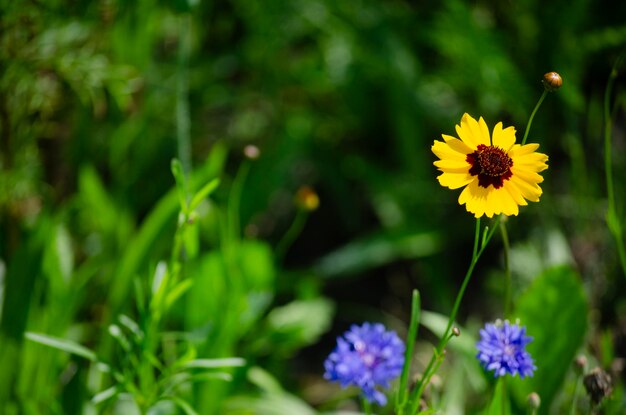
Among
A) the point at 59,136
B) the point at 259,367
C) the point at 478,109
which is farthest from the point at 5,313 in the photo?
the point at 478,109

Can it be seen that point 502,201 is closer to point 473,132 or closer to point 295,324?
point 473,132

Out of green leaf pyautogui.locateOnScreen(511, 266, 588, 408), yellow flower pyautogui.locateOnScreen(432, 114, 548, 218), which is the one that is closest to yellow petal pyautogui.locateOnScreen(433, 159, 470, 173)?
yellow flower pyautogui.locateOnScreen(432, 114, 548, 218)

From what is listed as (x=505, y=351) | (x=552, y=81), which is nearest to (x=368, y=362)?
(x=505, y=351)

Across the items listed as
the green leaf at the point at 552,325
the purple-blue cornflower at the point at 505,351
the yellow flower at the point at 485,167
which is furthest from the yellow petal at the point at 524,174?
the green leaf at the point at 552,325

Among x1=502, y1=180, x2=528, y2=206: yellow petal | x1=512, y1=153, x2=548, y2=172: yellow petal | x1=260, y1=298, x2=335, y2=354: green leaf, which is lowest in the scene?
x1=260, y1=298, x2=335, y2=354: green leaf

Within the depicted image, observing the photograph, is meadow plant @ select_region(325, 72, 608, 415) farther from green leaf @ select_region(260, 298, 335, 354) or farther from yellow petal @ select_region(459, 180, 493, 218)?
green leaf @ select_region(260, 298, 335, 354)

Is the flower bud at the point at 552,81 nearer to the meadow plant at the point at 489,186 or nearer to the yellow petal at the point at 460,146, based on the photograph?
the meadow plant at the point at 489,186

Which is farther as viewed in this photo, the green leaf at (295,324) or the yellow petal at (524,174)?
the green leaf at (295,324)
